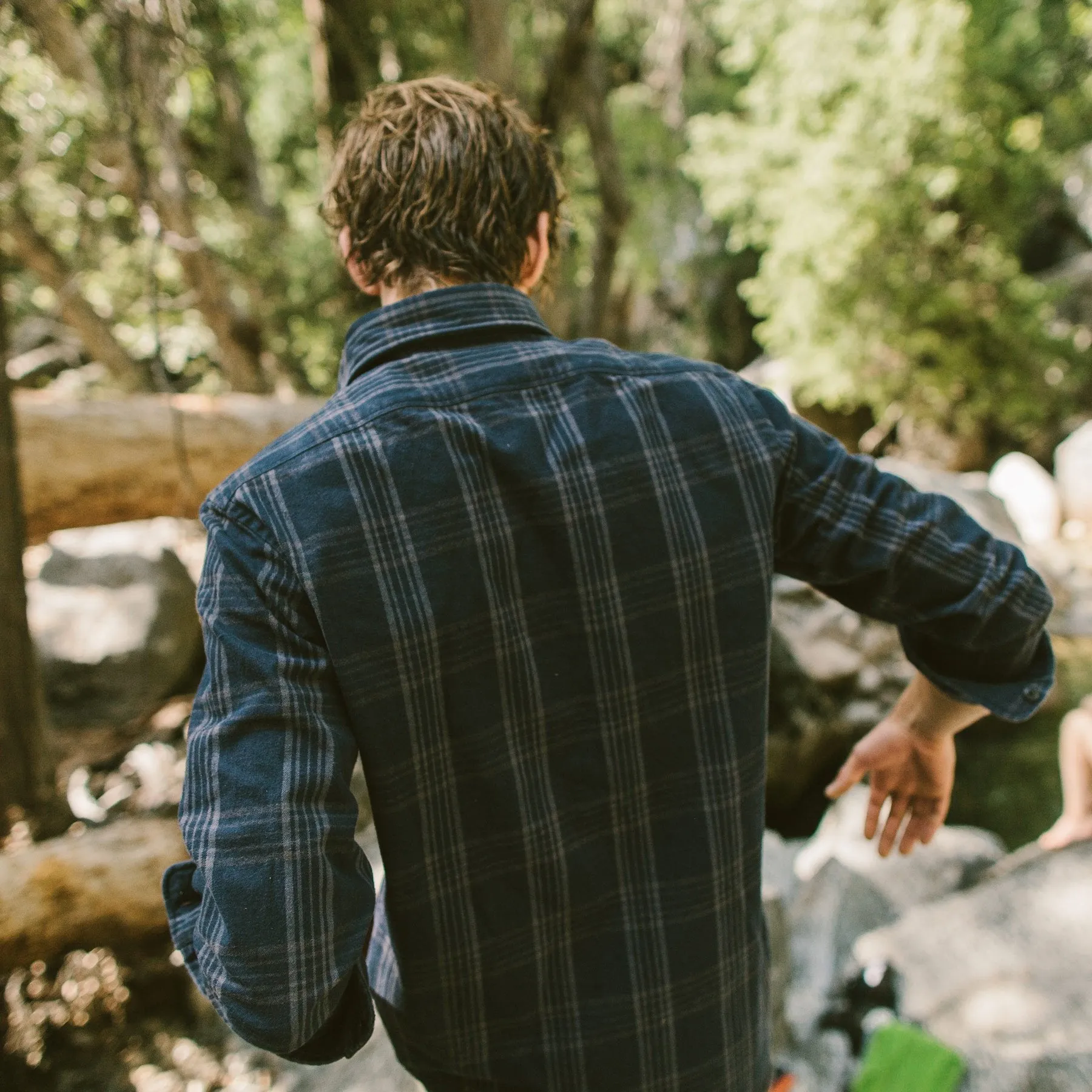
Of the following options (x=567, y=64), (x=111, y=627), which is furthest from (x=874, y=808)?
(x=111, y=627)

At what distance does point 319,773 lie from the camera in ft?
2.31

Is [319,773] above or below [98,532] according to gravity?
above

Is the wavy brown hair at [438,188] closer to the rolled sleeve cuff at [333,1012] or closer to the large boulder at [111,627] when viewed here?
the rolled sleeve cuff at [333,1012]

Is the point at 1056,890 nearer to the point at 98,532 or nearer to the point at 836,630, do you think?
the point at 836,630

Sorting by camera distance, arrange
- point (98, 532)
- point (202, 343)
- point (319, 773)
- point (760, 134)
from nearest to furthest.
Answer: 1. point (319, 773)
2. point (98, 532)
3. point (202, 343)
4. point (760, 134)

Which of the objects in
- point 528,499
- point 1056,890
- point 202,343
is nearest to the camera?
point 528,499

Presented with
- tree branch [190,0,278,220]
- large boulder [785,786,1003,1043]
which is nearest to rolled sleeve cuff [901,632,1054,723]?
large boulder [785,786,1003,1043]

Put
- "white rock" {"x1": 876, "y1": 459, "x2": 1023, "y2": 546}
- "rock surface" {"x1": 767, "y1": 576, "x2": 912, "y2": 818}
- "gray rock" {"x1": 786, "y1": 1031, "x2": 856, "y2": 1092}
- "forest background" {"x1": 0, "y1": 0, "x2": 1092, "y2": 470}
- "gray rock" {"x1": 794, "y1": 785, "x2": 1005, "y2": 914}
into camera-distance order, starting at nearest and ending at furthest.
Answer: "gray rock" {"x1": 786, "y1": 1031, "x2": 856, "y2": 1092}
"gray rock" {"x1": 794, "y1": 785, "x2": 1005, "y2": 914}
"forest background" {"x1": 0, "y1": 0, "x2": 1092, "y2": 470}
"rock surface" {"x1": 767, "y1": 576, "x2": 912, "y2": 818}
"white rock" {"x1": 876, "y1": 459, "x2": 1023, "y2": 546}

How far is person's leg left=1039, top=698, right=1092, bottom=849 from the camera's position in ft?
10.2

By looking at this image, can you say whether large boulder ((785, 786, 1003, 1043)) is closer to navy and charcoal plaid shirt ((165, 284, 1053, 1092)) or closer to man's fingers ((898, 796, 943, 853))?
man's fingers ((898, 796, 943, 853))

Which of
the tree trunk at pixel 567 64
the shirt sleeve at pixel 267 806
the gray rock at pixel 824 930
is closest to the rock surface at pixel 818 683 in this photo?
the gray rock at pixel 824 930

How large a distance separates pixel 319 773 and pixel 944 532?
75 cm

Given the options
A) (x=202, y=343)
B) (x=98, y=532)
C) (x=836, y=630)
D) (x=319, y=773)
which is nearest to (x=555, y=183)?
(x=319, y=773)

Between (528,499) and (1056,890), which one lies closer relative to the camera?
(528,499)
